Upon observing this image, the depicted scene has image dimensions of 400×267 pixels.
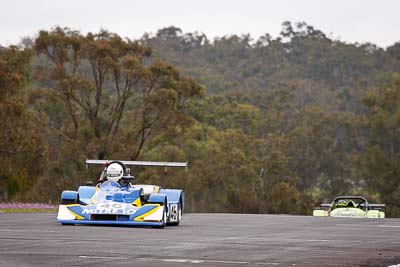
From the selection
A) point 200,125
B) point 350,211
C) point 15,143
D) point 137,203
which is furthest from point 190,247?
point 200,125

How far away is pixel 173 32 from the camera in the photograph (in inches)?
6043

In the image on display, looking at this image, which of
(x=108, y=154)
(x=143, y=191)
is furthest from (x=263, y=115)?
(x=143, y=191)

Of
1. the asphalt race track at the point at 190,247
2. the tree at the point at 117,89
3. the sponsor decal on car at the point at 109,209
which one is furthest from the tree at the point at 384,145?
the asphalt race track at the point at 190,247

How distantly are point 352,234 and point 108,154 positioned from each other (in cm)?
4077

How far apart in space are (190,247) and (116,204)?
7.36 meters

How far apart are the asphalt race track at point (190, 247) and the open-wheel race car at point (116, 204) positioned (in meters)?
0.72

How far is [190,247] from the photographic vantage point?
608 inches

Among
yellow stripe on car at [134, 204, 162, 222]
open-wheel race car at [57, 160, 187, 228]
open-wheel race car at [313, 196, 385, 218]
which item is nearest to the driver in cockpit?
open-wheel race car at [57, 160, 187, 228]

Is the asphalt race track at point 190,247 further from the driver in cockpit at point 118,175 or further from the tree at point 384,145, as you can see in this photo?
the tree at point 384,145

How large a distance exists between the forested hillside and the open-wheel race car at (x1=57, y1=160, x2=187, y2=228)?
2384 cm

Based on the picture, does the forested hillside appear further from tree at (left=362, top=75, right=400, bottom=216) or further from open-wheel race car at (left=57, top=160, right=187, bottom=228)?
open-wheel race car at (left=57, top=160, right=187, bottom=228)

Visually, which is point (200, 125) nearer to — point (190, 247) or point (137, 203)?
point (137, 203)

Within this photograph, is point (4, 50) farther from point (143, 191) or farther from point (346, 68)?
point (346, 68)

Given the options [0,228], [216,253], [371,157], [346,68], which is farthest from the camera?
[346,68]
